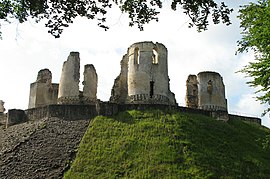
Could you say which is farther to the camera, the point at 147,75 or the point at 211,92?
the point at 211,92

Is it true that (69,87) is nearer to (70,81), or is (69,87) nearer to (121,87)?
(70,81)

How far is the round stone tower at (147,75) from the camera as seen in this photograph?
32031mm

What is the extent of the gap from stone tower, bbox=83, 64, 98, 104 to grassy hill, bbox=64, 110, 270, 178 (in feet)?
14.2

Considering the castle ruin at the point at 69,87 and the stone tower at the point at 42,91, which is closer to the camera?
the castle ruin at the point at 69,87

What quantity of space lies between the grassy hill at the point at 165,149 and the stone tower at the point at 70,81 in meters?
4.23

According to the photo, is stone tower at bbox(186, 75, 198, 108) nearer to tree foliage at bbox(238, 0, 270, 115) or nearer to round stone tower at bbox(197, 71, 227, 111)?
round stone tower at bbox(197, 71, 227, 111)

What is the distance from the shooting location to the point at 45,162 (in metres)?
25.7

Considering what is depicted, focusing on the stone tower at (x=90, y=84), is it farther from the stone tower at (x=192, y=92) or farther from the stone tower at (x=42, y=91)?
the stone tower at (x=192, y=92)

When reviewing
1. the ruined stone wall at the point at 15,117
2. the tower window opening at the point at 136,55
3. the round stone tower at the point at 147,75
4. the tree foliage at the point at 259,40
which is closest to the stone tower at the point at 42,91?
the ruined stone wall at the point at 15,117

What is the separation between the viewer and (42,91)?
3634 cm

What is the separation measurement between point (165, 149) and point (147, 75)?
7982mm

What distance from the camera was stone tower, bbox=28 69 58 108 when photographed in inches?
1415

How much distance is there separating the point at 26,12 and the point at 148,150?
17.9 meters

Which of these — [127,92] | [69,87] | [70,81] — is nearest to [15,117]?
[69,87]
